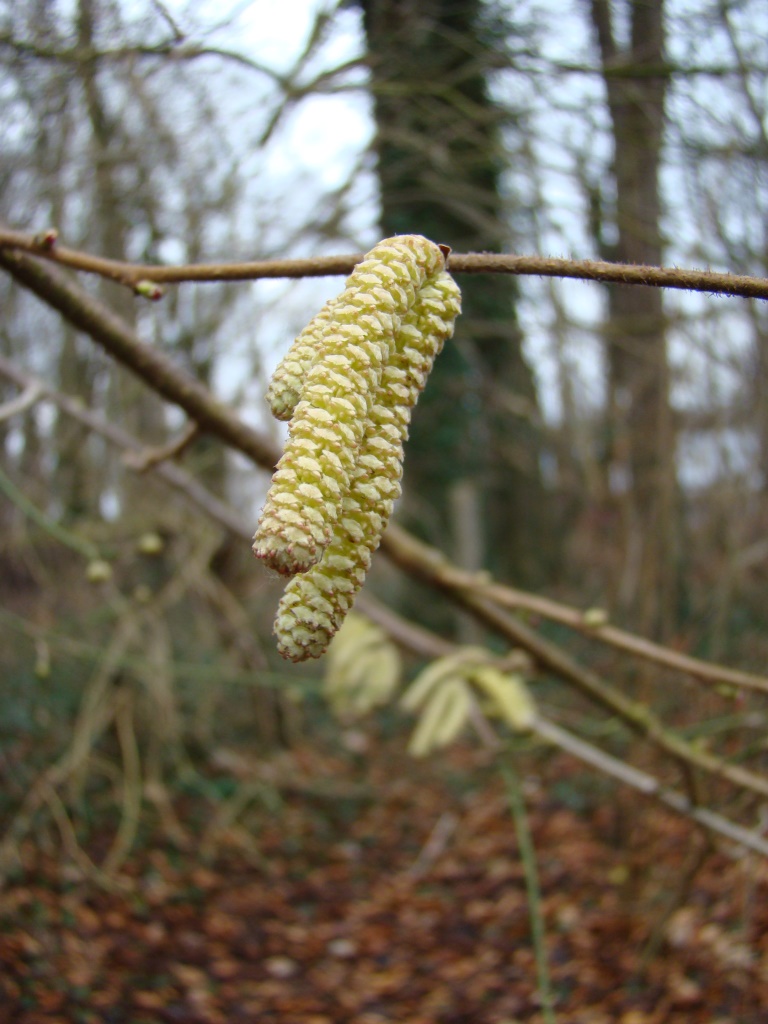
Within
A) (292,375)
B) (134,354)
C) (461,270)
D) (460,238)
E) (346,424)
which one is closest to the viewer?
(346,424)

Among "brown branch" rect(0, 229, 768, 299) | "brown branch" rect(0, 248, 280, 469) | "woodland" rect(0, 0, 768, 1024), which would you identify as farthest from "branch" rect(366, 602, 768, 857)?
"brown branch" rect(0, 229, 768, 299)

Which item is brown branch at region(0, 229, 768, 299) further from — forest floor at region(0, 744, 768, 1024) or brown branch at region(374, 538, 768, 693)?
forest floor at region(0, 744, 768, 1024)

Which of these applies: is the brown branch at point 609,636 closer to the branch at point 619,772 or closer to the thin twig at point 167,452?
the branch at point 619,772

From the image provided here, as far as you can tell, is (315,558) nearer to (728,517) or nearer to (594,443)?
(728,517)

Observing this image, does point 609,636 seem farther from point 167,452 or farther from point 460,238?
point 460,238

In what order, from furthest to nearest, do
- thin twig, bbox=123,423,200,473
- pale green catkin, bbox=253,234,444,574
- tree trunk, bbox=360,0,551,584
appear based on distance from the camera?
tree trunk, bbox=360,0,551,584
thin twig, bbox=123,423,200,473
pale green catkin, bbox=253,234,444,574

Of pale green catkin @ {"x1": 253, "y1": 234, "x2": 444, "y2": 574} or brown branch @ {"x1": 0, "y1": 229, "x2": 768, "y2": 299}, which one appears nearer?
pale green catkin @ {"x1": 253, "y1": 234, "x2": 444, "y2": 574}

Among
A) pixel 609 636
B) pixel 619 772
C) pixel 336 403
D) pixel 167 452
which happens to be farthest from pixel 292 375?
pixel 619 772

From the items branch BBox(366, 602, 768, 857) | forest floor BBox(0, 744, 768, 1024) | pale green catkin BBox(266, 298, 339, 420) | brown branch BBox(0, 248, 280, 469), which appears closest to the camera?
pale green catkin BBox(266, 298, 339, 420)

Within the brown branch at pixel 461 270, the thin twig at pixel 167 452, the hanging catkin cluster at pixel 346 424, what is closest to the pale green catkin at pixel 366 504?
the hanging catkin cluster at pixel 346 424
